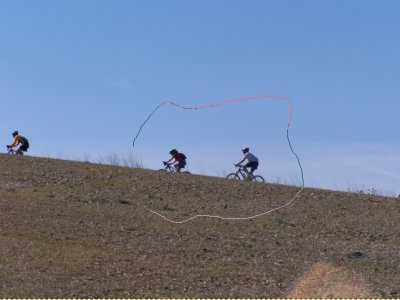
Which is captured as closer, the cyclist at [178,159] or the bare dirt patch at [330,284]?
the bare dirt patch at [330,284]

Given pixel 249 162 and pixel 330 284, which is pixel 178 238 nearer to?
pixel 330 284

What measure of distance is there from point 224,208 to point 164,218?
255 centimetres

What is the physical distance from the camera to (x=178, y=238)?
2308 cm

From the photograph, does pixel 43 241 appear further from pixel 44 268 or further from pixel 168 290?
pixel 168 290

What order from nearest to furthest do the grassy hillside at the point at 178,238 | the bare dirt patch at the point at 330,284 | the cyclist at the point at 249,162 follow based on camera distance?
the bare dirt patch at the point at 330,284, the grassy hillside at the point at 178,238, the cyclist at the point at 249,162

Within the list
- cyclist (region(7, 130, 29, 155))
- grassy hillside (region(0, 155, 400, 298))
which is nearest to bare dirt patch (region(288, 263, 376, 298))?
grassy hillside (region(0, 155, 400, 298))

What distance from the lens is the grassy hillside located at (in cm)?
1880

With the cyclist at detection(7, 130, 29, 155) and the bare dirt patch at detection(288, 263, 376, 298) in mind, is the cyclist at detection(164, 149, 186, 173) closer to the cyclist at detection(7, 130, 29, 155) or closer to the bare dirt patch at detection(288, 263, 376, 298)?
the cyclist at detection(7, 130, 29, 155)

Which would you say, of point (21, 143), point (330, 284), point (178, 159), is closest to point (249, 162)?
point (178, 159)

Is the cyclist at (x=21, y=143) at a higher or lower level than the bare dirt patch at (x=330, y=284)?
higher

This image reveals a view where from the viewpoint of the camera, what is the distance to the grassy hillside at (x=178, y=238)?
18.8 meters

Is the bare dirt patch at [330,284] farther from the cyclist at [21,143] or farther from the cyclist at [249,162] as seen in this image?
the cyclist at [21,143]

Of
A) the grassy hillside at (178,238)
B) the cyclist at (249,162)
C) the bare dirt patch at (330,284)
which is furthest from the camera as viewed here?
the cyclist at (249,162)

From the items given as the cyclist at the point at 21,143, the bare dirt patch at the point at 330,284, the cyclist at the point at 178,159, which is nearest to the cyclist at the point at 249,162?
the cyclist at the point at 178,159
